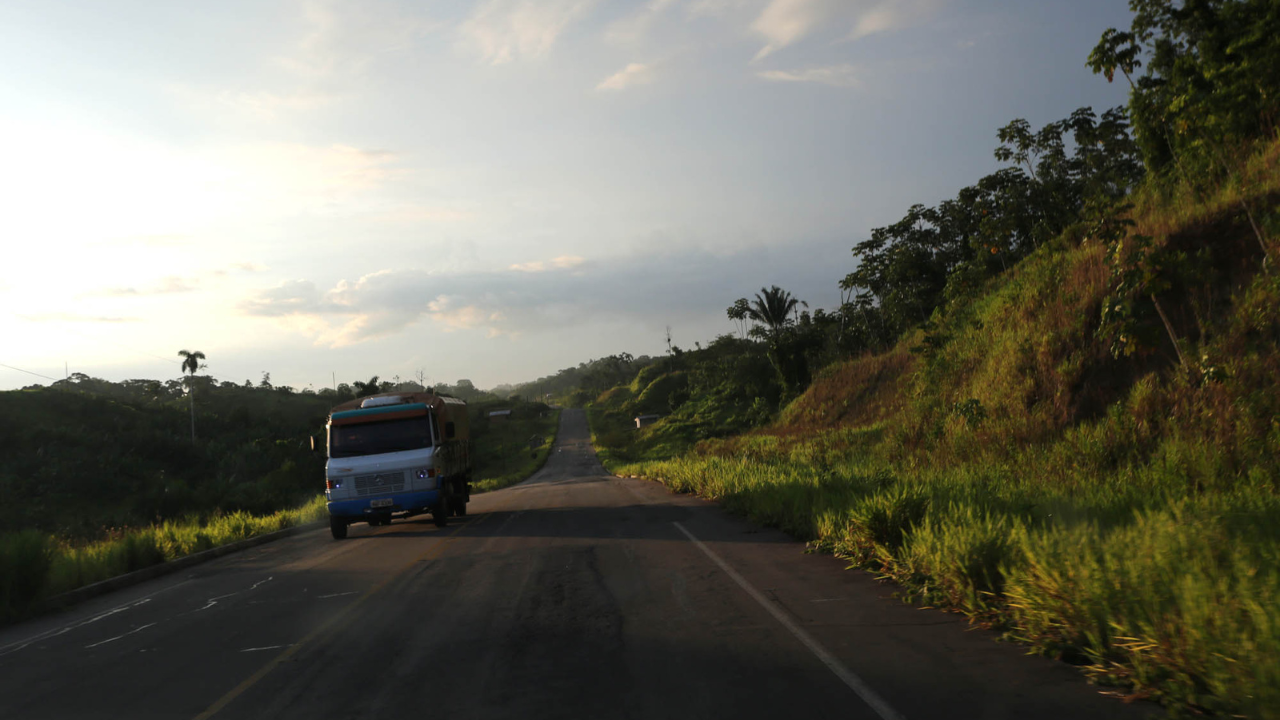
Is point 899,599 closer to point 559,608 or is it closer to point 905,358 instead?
point 559,608

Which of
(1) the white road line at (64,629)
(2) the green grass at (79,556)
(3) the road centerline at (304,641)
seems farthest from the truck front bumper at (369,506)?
(1) the white road line at (64,629)

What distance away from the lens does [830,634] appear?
21.6ft

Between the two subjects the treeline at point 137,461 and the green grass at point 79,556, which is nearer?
the green grass at point 79,556

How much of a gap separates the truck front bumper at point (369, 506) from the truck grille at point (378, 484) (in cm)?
13

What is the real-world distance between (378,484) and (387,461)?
0.53m

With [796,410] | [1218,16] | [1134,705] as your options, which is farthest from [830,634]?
[796,410]

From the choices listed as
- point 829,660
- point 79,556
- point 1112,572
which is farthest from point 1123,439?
point 79,556

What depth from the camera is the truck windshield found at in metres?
17.6

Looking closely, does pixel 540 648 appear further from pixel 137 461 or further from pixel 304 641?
pixel 137 461

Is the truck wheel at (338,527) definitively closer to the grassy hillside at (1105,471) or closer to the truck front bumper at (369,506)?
the truck front bumper at (369,506)

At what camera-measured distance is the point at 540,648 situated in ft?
21.8

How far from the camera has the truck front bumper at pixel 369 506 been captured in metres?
16.9

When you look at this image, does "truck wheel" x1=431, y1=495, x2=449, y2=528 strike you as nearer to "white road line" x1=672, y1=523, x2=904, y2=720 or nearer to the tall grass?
the tall grass

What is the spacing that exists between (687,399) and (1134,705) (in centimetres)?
9472
